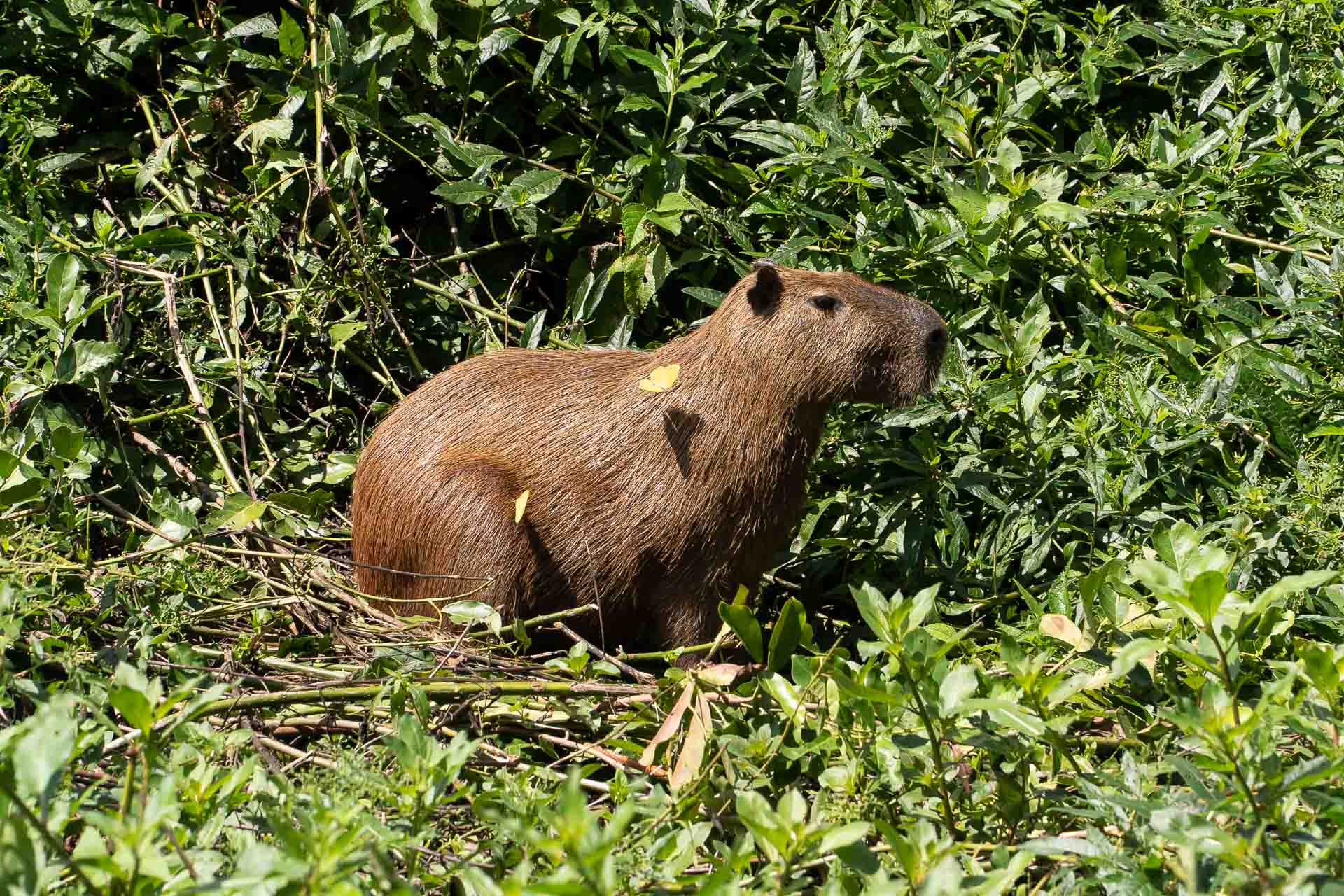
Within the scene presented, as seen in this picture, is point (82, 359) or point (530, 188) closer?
point (82, 359)

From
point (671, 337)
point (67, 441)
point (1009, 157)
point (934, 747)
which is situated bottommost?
point (934, 747)

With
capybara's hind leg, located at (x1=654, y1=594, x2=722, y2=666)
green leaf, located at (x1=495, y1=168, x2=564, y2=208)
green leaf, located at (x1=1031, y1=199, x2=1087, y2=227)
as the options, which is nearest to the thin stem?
capybara's hind leg, located at (x1=654, y1=594, x2=722, y2=666)

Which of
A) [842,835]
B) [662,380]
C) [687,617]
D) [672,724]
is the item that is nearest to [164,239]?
[662,380]

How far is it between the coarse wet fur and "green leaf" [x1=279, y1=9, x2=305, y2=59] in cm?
172

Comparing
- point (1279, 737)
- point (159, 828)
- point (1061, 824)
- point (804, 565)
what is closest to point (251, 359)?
point (804, 565)

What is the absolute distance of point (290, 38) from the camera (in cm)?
541

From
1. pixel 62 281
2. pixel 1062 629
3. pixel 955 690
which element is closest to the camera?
pixel 955 690

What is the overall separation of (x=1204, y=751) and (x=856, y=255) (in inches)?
102

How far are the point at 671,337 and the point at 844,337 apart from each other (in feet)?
4.45

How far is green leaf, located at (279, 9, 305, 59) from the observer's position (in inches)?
211

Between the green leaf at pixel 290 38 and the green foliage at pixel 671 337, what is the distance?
2 centimetres

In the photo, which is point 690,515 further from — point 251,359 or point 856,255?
point 251,359

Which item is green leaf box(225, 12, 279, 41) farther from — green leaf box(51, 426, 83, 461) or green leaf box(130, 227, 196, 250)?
green leaf box(51, 426, 83, 461)

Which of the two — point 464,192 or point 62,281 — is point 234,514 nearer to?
point 62,281
